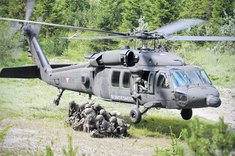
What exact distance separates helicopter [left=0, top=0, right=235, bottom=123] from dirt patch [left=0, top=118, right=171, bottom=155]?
0.65m

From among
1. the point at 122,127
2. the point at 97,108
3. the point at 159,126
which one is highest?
the point at 97,108

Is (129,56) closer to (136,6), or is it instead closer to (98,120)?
(98,120)

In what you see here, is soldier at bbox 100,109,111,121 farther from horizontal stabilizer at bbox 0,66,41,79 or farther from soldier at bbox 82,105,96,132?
horizontal stabilizer at bbox 0,66,41,79

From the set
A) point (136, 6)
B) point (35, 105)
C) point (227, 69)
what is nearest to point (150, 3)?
point (136, 6)

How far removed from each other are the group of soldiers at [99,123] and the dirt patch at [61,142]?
148 millimetres

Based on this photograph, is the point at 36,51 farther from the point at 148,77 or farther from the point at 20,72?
the point at 148,77

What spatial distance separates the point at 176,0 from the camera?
20.7m

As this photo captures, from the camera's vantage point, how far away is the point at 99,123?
8062 mm

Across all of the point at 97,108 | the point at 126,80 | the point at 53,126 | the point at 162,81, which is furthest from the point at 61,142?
the point at 162,81

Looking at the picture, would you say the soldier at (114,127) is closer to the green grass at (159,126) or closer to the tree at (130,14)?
the green grass at (159,126)

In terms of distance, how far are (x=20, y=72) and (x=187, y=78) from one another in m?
4.67

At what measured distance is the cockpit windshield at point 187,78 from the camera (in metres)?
7.83

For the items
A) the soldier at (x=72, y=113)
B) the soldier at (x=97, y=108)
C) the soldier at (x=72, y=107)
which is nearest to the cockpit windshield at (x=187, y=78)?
the soldier at (x=97, y=108)

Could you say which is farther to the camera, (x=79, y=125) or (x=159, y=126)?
(x=159, y=126)
